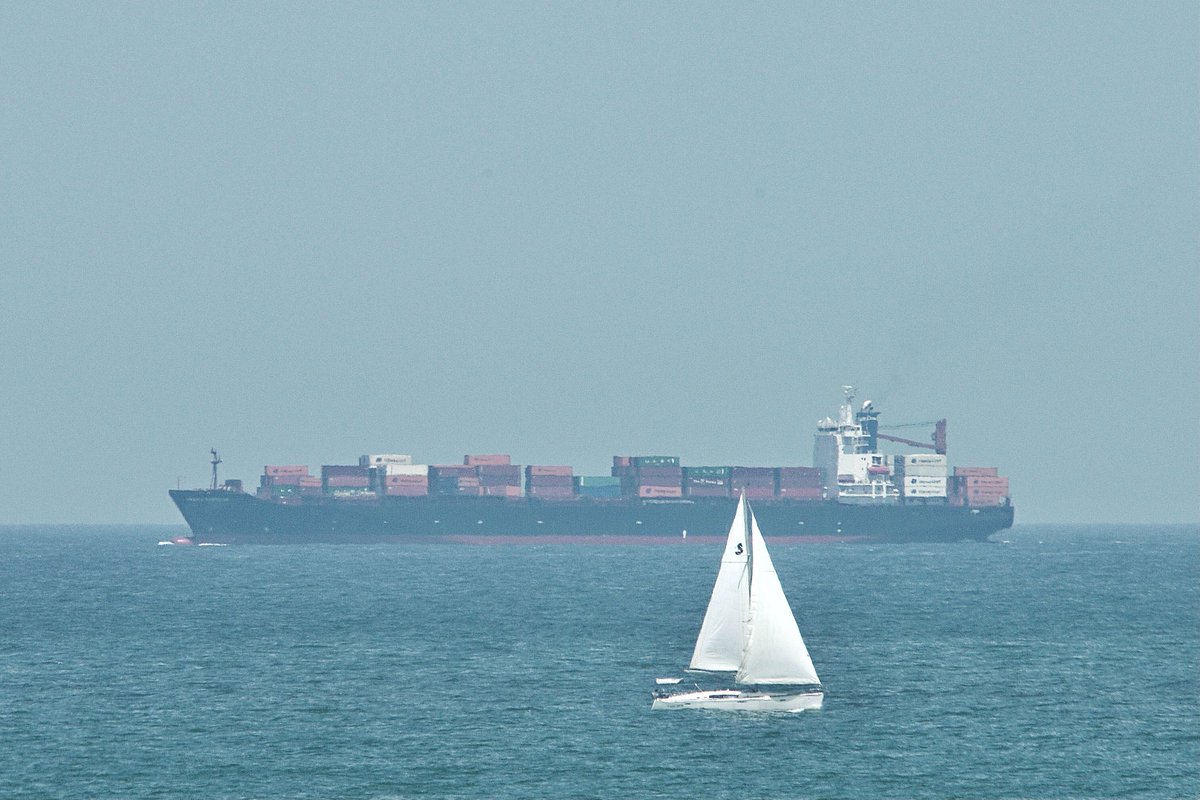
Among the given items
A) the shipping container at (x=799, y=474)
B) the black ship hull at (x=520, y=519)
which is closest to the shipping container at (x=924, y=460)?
the black ship hull at (x=520, y=519)

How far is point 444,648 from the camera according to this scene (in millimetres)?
61562

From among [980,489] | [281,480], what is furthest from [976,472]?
[281,480]

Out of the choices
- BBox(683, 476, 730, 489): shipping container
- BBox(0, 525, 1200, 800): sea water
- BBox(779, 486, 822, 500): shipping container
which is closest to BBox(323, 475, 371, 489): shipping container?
BBox(683, 476, 730, 489): shipping container

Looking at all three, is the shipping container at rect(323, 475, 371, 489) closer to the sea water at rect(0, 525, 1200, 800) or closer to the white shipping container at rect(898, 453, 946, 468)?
the sea water at rect(0, 525, 1200, 800)

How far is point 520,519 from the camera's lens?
474 ft

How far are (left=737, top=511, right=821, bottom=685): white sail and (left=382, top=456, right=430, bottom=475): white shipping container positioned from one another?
4086 inches

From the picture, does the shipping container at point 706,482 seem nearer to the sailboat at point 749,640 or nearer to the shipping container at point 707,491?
the shipping container at point 707,491

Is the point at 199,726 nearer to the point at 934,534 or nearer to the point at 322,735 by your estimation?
the point at 322,735

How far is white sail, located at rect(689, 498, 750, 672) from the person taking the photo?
4406cm

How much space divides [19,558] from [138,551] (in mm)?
16708

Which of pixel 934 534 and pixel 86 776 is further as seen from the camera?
pixel 934 534

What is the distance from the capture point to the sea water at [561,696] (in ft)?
125

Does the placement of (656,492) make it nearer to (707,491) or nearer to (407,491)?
(707,491)

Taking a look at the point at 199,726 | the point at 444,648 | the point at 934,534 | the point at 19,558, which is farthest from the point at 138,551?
the point at 199,726
